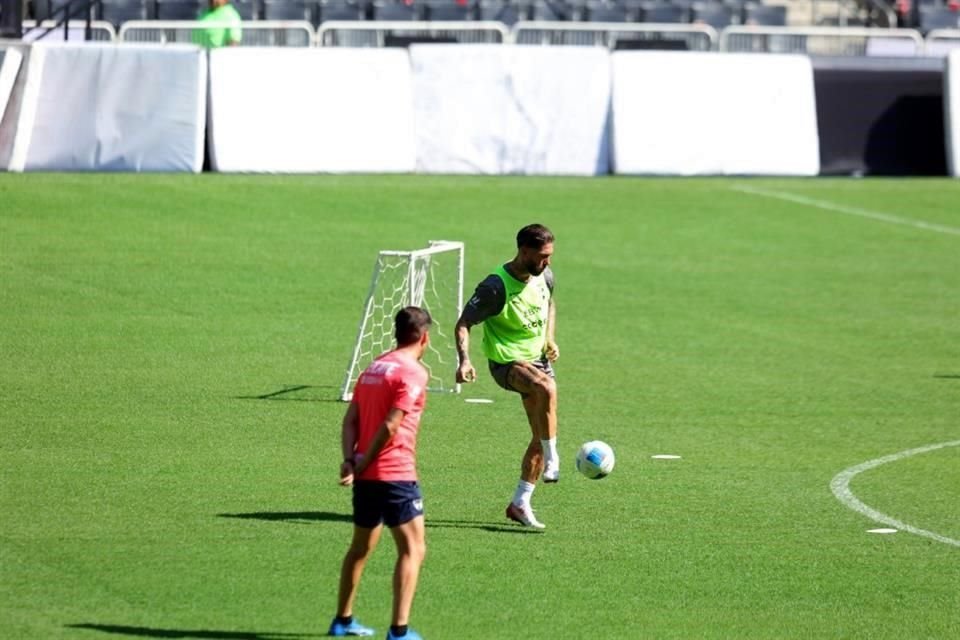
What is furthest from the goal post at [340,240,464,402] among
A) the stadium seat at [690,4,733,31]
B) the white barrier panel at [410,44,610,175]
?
the stadium seat at [690,4,733,31]

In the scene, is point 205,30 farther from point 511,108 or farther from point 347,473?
point 347,473

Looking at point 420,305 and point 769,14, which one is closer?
point 420,305

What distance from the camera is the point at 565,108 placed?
2875 centimetres

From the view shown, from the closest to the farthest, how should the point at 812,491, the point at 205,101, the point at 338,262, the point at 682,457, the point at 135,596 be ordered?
1. the point at 135,596
2. the point at 812,491
3. the point at 682,457
4. the point at 338,262
5. the point at 205,101

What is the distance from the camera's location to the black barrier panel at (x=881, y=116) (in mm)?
30672

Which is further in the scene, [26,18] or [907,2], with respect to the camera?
[907,2]

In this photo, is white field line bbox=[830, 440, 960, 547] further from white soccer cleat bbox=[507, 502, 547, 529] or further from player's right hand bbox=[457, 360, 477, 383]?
player's right hand bbox=[457, 360, 477, 383]

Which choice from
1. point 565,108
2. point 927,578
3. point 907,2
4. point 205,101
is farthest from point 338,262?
point 907,2

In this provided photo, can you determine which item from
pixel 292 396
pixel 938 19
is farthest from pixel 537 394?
pixel 938 19

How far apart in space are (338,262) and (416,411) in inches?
571

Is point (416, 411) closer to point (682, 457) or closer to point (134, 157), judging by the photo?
point (682, 457)

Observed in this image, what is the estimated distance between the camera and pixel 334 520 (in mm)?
13508

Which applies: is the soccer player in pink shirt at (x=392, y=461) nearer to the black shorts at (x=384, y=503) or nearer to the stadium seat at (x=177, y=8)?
the black shorts at (x=384, y=503)

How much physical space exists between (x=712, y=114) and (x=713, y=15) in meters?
8.43
